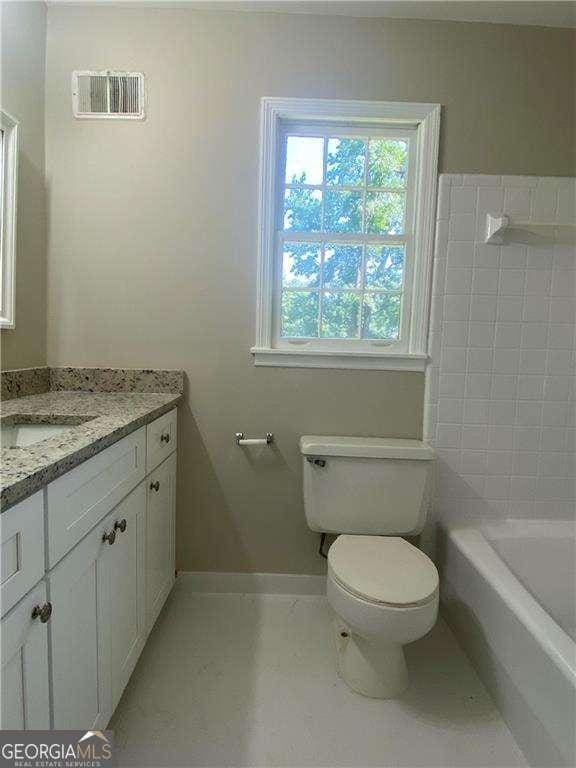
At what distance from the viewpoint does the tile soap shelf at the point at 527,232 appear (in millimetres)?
1621

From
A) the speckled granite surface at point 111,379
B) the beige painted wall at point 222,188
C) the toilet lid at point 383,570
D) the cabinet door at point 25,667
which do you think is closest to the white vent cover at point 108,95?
the beige painted wall at point 222,188

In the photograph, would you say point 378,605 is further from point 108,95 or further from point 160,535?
point 108,95

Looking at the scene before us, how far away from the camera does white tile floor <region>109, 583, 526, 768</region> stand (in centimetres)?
110

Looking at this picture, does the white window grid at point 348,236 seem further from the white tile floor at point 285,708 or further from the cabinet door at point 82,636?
the white tile floor at point 285,708

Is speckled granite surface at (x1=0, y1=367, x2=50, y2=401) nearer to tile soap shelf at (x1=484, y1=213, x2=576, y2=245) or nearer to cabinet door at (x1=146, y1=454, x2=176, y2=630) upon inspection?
cabinet door at (x1=146, y1=454, x2=176, y2=630)

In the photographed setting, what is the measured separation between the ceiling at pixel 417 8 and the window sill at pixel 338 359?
4.57 ft

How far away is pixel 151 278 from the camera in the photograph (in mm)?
1688

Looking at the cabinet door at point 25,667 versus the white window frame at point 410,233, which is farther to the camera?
the white window frame at point 410,233

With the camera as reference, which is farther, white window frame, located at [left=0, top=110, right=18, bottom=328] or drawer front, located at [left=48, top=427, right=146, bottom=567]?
white window frame, located at [left=0, top=110, right=18, bottom=328]

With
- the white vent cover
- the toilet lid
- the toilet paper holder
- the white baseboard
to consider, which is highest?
the white vent cover

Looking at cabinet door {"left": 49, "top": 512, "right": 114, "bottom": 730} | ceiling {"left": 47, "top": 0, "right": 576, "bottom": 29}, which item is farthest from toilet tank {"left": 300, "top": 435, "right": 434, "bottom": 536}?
ceiling {"left": 47, "top": 0, "right": 576, "bottom": 29}

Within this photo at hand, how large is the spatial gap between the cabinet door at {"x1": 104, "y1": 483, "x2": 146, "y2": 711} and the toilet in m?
0.63

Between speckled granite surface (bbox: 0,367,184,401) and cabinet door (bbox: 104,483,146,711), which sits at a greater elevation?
speckled granite surface (bbox: 0,367,184,401)

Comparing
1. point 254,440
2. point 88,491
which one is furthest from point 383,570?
point 88,491
